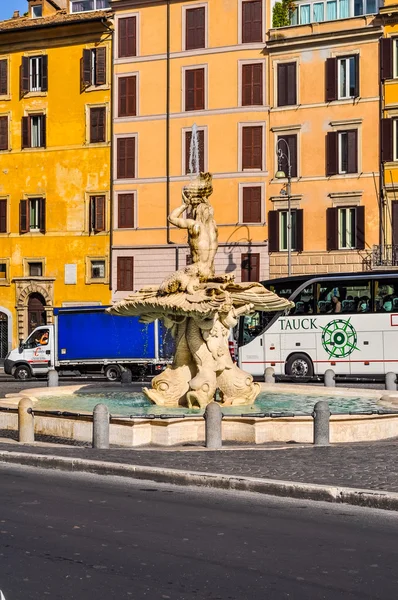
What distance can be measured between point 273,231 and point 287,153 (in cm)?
349

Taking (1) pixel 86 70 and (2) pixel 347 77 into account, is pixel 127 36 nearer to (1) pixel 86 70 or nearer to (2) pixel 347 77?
(1) pixel 86 70

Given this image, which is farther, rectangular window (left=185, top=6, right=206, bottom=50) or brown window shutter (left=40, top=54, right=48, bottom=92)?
brown window shutter (left=40, top=54, right=48, bottom=92)

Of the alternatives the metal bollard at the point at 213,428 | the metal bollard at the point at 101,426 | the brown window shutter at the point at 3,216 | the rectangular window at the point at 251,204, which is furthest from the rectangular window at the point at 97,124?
the metal bollard at the point at 213,428

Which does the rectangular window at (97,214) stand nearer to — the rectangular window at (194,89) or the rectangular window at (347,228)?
the rectangular window at (194,89)

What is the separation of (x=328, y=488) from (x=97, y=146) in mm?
43562

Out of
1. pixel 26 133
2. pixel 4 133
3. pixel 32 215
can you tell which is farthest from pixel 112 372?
pixel 4 133

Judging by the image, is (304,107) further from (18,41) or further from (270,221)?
(18,41)

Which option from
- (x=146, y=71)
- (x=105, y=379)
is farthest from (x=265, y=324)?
(x=146, y=71)

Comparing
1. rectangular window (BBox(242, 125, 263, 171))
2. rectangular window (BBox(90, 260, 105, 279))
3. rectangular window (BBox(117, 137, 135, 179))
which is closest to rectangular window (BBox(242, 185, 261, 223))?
rectangular window (BBox(242, 125, 263, 171))

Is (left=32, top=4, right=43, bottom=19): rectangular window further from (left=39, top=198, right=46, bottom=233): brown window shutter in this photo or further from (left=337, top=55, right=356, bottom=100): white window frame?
(left=337, top=55, right=356, bottom=100): white window frame

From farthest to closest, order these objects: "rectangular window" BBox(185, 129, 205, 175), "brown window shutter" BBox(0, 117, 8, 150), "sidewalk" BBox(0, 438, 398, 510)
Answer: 1. "brown window shutter" BBox(0, 117, 8, 150)
2. "rectangular window" BBox(185, 129, 205, 175)
3. "sidewalk" BBox(0, 438, 398, 510)

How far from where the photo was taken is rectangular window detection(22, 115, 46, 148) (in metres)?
54.8

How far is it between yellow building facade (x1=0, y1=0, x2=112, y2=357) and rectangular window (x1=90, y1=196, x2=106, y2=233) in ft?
0.16

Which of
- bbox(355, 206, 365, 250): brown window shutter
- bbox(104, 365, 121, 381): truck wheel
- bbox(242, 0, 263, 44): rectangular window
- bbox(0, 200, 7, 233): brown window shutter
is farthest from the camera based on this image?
bbox(0, 200, 7, 233): brown window shutter
